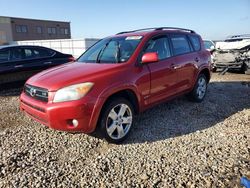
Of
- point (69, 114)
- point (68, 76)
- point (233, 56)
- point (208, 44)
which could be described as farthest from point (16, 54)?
point (208, 44)

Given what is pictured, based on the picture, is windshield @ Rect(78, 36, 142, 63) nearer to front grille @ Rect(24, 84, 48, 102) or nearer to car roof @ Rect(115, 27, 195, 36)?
car roof @ Rect(115, 27, 195, 36)

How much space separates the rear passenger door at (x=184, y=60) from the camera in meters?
5.09

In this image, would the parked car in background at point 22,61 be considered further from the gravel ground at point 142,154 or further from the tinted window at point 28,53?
the gravel ground at point 142,154

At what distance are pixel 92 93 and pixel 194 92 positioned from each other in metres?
3.19

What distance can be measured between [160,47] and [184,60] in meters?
0.77

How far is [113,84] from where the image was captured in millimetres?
3715

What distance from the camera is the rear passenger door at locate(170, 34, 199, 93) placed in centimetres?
509

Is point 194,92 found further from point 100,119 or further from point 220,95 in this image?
point 100,119

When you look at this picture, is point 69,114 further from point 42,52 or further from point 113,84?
point 42,52

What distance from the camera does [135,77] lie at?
4.04m

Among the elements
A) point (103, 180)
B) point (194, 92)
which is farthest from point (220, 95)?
point (103, 180)

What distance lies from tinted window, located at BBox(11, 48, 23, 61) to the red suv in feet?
11.0

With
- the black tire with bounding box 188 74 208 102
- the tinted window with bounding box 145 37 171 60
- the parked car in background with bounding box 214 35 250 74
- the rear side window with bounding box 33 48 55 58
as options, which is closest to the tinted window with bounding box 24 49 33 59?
the rear side window with bounding box 33 48 55 58

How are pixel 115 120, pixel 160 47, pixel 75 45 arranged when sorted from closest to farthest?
pixel 115 120 → pixel 160 47 → pixel 75 45
